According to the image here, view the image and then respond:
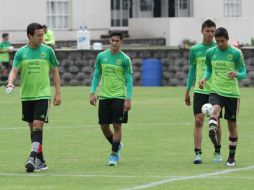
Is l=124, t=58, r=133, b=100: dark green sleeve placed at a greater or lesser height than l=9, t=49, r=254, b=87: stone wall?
greater

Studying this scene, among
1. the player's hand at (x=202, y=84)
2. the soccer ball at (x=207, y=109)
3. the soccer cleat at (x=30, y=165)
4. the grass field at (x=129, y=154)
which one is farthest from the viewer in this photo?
the player's hand at (x=202, y=84)

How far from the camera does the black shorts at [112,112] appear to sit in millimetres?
16200

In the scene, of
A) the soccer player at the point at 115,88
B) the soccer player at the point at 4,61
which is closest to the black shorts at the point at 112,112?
the soccer player at the point at 115,88

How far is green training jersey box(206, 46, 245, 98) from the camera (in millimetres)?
15984

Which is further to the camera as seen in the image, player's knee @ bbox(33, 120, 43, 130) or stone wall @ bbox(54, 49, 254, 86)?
stone wall @ bbox(54, 49, 254, 86)

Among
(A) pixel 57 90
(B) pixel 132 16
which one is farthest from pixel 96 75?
(B) pixel 132 16

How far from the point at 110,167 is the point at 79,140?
14.1 feet

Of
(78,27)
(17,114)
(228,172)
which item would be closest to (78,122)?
(17,114)

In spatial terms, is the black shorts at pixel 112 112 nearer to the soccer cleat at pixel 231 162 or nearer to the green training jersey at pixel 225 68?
the green training jersey at pixel 225 68

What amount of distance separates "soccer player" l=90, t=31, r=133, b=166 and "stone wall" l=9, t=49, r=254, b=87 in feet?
68.5

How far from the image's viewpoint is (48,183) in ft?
46.0

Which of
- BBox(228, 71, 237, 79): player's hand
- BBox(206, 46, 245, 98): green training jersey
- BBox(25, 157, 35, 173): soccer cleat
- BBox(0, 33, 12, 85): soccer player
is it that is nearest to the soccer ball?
BBox(206, 46, 245, 98): green training jersey

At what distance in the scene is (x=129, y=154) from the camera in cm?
1773

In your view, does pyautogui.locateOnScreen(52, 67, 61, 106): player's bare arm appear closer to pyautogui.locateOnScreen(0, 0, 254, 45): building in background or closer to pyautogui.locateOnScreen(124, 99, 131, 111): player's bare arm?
pyautogui.locateOnScreen(124, 99, 131, 111): player's bare arm
